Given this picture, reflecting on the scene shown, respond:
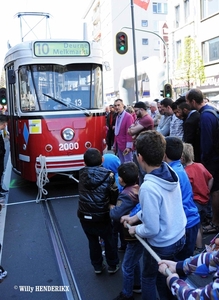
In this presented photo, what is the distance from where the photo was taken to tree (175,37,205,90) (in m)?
25.2

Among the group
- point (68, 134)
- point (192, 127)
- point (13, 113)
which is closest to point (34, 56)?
point (13, 113)

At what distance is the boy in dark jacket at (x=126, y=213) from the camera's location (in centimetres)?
320

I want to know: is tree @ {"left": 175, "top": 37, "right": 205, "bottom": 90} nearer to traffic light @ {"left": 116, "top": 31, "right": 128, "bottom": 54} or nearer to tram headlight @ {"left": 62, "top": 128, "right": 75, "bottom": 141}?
traffic light @ {"left": 116, "top": 31, "right": 128, "bottom": 54}

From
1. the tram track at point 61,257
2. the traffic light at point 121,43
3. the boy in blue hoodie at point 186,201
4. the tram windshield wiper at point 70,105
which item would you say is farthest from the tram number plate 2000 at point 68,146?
the traffic light at point 121,43

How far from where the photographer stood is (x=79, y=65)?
762 centimetres

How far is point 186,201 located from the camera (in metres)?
3.37

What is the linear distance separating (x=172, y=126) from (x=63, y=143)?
2333mm

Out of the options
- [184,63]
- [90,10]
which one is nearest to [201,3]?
[184,63]

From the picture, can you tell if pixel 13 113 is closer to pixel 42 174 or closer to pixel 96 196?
pixel 42 174

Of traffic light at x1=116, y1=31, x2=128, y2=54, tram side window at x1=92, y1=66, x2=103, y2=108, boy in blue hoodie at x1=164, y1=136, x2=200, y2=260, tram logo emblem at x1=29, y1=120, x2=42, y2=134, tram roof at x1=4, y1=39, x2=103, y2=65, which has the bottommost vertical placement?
boy in blue hoodie at x1=164, y1=136, x2=200, y2=260

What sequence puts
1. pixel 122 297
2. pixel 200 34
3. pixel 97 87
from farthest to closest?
pixel 200 34, pixel 97 87, pixel 122 297

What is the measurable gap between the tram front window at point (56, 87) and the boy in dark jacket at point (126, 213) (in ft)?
14.3

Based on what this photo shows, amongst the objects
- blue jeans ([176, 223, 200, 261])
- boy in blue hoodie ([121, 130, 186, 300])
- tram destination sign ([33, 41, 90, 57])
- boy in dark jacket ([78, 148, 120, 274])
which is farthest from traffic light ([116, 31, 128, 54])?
boy in blue hoodie ([121, 130, 186, 300])

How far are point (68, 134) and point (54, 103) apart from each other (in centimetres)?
71
